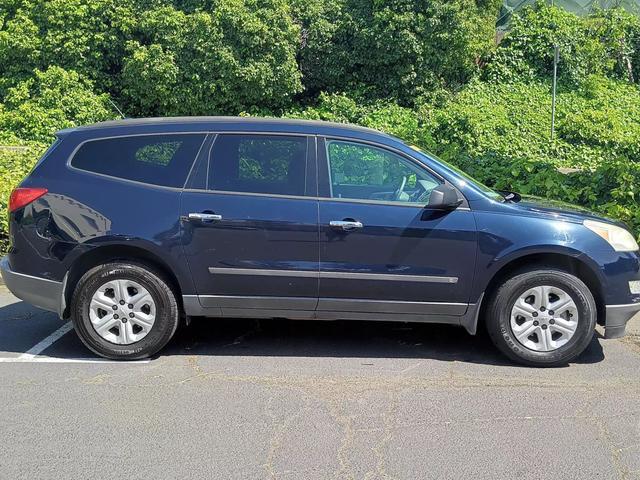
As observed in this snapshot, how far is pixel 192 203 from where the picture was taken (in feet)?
16.5

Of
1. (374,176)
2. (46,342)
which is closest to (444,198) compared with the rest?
(374,176)

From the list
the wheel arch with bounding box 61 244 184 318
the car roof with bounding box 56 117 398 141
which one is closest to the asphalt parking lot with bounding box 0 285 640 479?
the wheel arch with bounding box 61 244 184 318

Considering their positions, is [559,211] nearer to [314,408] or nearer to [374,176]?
[374,176]

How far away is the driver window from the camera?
5.09m

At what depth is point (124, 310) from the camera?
5102 millimetres

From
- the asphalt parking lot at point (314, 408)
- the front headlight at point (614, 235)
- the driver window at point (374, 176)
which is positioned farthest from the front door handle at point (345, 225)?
the front headlight at point (614, 235)

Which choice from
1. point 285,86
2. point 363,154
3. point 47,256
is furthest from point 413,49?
point 47,256

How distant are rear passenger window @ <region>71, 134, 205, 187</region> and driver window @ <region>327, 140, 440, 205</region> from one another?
1.07 metres

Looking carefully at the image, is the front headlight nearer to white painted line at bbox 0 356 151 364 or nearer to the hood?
the hood

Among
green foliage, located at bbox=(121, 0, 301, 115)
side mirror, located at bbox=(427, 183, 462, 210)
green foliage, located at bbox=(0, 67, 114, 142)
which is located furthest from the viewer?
green foliage, located at bbox=(0, 67, 114, 142)

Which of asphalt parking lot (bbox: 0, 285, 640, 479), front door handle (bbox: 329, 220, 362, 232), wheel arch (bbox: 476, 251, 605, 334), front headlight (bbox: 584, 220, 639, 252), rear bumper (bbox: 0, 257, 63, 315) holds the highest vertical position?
front headlight (bbox: 584, 220, 639, 252)

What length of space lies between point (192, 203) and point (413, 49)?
11184 millimetres

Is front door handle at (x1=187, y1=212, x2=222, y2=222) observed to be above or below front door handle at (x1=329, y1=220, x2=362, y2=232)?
below

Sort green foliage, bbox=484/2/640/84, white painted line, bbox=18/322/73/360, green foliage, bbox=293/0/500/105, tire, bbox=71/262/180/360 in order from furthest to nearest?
green foliage, bbox=484/2/640/84 < green foliage, bbox=293/0/500/105 < white painted line, bbox=18/322/73/360 < tire, bbox=71/262/180/360
